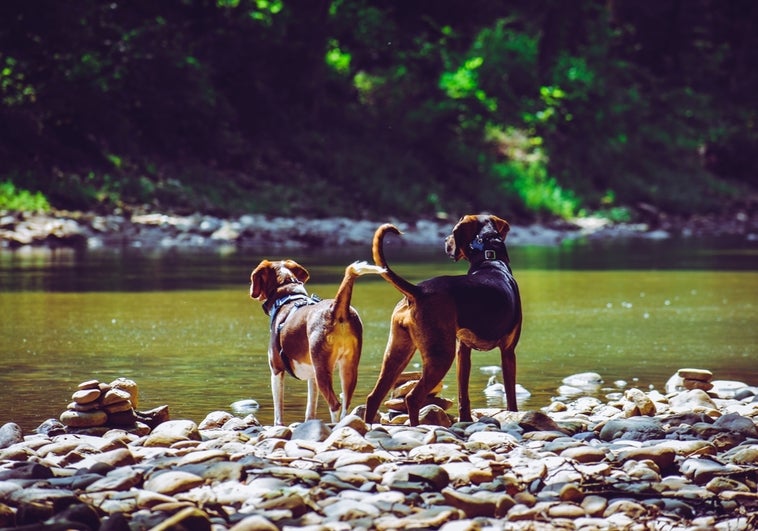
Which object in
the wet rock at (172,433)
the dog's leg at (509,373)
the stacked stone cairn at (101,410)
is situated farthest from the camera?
the dog's leg at (509,373)

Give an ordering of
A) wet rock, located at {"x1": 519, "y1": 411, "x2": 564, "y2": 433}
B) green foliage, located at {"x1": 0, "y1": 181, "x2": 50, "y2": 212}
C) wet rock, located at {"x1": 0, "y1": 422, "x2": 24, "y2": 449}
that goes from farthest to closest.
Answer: green foliage, located at {"x1": 0, "y1": 181, "x2": 50, "y2": 212}, wet rock, located at {"x1": 519, "y1": 411, "x2": 564, "y2": 433}, wet rock, located at {"x1": 0, "y1": 422, "x2": 24, "y2": 449}

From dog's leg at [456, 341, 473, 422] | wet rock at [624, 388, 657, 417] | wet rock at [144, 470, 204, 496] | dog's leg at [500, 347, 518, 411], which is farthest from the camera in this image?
wet rock at [624, 388, 657, 417]

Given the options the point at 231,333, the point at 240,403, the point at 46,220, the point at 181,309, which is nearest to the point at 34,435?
the point at 240,403

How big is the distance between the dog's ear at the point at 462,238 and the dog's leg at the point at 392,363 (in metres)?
0.81

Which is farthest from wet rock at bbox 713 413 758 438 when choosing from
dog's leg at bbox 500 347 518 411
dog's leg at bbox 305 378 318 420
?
dog's leg at bbox 305 378 318 420

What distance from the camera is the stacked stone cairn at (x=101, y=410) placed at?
296 inches

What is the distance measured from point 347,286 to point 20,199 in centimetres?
2259

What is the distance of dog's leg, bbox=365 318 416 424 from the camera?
7.41 meters

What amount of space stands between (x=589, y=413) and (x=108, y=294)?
9.79 metres

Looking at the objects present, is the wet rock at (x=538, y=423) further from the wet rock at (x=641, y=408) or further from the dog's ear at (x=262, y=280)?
the dog's ear at (x=262, y=280)

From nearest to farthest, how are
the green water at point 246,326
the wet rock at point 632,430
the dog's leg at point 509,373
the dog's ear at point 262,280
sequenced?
the wet rock at point 632,430 → the dog's leg at point 509,373 → the dog's ear at point 262,280 → the green water at point 246,326

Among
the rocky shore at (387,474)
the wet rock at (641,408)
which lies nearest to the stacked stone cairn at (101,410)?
the rocky shore at (387,474)

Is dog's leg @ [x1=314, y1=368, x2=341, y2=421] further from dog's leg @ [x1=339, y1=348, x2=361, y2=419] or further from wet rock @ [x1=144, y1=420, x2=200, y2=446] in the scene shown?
wet rock @ [x1=144, y1=420, x2=200, y2=446]

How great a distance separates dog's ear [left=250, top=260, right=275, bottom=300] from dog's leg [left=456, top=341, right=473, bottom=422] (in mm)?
1387
